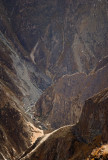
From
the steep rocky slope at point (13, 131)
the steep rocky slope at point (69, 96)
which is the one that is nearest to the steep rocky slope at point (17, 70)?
the steep rocky slope at point (69, 96)

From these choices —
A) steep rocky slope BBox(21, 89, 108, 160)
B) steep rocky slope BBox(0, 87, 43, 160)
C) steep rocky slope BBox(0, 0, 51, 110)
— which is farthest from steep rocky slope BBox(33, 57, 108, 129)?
steep rocky slope BBox(21, 89, 108, 160)

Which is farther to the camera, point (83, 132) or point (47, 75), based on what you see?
point (47, 75)

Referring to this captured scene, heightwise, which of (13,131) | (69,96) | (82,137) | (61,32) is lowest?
(61,32)

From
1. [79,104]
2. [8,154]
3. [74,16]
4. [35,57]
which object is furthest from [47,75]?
[8,154]

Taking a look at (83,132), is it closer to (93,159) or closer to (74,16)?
(93,159)

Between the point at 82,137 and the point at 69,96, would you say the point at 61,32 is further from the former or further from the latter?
the point at 82,137

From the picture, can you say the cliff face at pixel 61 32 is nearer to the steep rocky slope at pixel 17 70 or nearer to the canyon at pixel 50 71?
the canyon at pixel 50 71

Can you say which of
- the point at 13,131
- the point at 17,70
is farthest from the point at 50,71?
the point at 13,131
